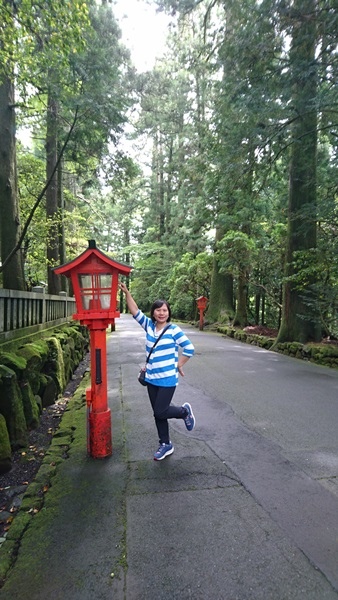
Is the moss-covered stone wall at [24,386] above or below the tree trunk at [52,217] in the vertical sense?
below

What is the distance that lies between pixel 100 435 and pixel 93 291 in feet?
4.46

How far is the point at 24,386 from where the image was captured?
4.34m

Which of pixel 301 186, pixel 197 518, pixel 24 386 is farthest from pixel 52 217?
pixel 197 518

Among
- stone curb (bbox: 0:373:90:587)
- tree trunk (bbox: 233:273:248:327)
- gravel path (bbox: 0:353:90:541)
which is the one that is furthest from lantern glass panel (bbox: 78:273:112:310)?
tree trunk (bbox: 233:273:248:327)

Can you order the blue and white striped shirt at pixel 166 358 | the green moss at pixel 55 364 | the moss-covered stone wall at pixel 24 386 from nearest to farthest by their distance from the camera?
the blue and white striped shirt at pixel 166 358 → the moss-covered stone wall at pixel 24 386 → the green moss at pixel 55 364

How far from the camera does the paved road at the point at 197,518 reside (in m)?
1.86

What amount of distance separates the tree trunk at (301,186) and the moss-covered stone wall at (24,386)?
6.00m

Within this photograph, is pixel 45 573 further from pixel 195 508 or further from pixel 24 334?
pixel 24 334

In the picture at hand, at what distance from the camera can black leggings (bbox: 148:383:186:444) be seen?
128 inches

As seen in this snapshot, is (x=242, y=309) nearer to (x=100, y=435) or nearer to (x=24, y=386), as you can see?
(x=24, y=386)

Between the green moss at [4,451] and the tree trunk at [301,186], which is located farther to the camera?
the tree trunk at [301,186]

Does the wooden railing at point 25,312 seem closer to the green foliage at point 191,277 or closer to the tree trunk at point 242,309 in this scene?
the tree trunk at point 242,309

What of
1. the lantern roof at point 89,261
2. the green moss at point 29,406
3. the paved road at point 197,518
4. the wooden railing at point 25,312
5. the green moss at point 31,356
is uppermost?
the lantern roof at point 89,261

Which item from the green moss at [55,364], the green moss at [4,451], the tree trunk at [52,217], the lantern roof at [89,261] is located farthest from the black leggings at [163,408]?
the tree trunk at [52,217]
